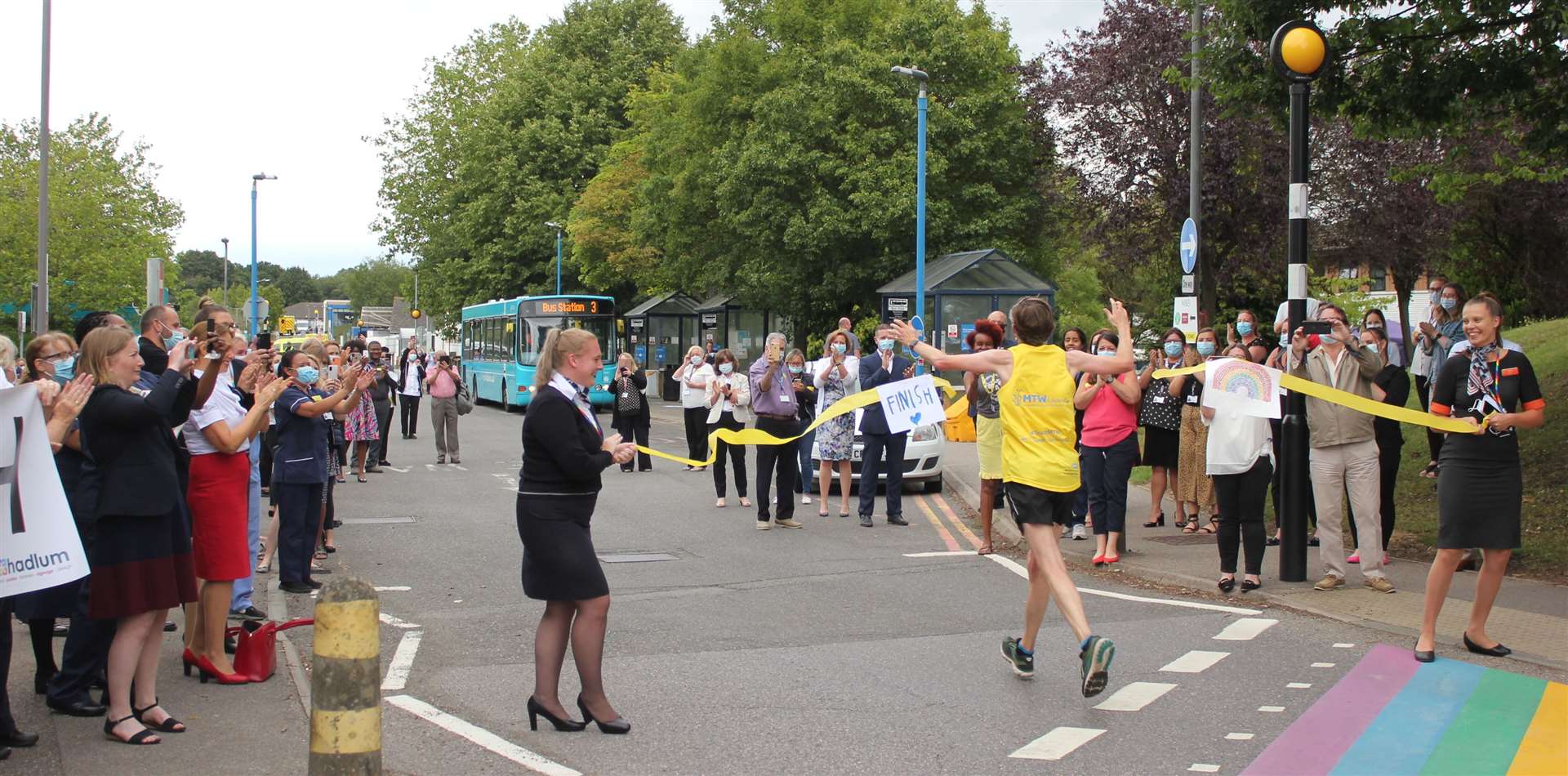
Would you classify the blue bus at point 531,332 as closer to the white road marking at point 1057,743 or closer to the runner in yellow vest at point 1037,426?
the runner in yellow vest at point 1037,426

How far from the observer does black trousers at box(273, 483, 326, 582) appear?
9.16m

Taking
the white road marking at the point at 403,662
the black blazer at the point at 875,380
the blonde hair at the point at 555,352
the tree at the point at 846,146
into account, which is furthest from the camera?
the tree at the point at 846,146

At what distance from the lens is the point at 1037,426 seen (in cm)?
679

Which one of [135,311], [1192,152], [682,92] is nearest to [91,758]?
[1192,152]

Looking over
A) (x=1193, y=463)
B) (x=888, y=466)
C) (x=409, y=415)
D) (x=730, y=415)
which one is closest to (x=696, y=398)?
(x=730, y=415)

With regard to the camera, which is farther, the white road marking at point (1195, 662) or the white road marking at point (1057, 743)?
the white road marking at point (1195, 662)

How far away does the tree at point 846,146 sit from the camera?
33.4 metres

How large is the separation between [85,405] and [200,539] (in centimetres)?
115

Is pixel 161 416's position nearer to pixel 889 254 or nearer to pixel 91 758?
pixel 91 758

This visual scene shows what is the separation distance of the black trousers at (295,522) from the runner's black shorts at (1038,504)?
4.93 meters

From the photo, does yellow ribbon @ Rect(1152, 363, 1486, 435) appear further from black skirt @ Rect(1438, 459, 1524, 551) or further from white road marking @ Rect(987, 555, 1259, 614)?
white road marking @ Rect(987, 555, 1259, 614)

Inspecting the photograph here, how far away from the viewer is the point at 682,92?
1547 inches

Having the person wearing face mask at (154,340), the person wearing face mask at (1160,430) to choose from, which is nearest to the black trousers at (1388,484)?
the person wearing face mask at (1160,430)

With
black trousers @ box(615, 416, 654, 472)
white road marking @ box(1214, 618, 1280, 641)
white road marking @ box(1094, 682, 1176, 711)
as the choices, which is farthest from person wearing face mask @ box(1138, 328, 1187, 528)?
black trousers @ box(615, 416, 654, 472)
